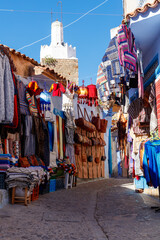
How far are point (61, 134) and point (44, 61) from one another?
47.3 ft

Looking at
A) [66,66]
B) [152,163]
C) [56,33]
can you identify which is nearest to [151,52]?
[152,163]

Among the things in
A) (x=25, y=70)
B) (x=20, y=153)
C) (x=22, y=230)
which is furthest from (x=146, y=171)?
(x=25, y=70)

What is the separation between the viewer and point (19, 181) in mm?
6484

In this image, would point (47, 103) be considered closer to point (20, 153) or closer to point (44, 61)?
point (20, 153)

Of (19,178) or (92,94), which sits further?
(92,94)

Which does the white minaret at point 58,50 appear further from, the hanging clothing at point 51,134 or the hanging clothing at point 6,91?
the hanging clothing at point 6,91

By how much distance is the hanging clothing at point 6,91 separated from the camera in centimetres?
658

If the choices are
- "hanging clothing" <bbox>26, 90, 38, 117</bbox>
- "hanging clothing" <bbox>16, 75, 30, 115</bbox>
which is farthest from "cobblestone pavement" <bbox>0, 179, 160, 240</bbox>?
"hanging clothing" <bbox>26, 90, 38, 117</bbox>

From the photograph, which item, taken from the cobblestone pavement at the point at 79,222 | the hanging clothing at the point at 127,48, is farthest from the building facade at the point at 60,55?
the cobblestone pavement at the point at 79,222

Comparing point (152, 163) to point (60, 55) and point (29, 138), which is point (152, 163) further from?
point (60, 55)

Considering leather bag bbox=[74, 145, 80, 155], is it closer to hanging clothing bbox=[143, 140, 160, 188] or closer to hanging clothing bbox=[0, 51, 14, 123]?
hanging clothing bbox=[0, 51, 14, 123]

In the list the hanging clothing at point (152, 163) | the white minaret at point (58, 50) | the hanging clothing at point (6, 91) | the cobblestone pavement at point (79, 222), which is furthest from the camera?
the white minaret at point (58, 50)

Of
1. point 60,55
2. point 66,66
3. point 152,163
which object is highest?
point 60,55

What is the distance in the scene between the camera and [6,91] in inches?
266
